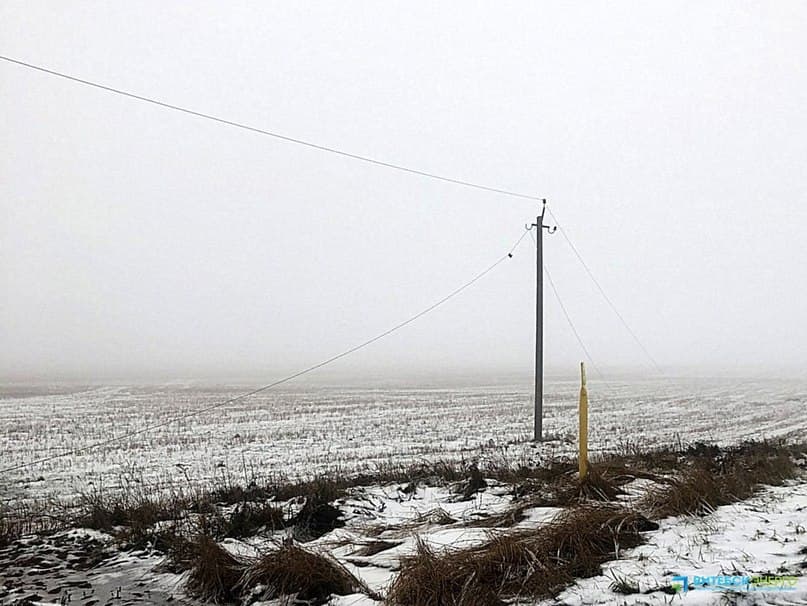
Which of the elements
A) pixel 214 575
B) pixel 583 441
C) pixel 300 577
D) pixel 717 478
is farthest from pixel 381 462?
pixel 300 577

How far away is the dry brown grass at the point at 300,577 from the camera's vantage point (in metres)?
6.38

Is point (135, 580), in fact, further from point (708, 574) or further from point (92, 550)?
point (708, 574)

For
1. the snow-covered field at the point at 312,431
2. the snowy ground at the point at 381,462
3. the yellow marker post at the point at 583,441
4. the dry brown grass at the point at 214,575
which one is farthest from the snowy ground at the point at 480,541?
the snow-covered field at the point at 312,431

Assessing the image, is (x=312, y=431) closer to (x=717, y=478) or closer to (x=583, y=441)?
(x=583, y=441)

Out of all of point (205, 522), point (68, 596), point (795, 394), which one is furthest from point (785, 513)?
point (795, 394)

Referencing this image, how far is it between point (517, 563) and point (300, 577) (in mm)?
1948

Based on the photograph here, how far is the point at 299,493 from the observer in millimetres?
10547

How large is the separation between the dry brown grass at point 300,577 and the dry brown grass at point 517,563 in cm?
55

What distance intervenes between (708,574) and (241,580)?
4.07 meters

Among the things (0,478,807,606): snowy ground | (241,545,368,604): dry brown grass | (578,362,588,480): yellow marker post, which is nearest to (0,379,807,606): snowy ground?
(0,478,807,606): snowy ground

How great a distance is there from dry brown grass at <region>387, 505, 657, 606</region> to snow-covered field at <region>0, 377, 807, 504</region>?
8.22m

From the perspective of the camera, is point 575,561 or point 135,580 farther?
point 135,580

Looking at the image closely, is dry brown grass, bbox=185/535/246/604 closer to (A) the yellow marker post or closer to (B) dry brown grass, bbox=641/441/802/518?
(B) dry brown grass, bbox=641/441/802/518

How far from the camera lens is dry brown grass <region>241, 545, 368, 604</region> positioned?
251 inches
